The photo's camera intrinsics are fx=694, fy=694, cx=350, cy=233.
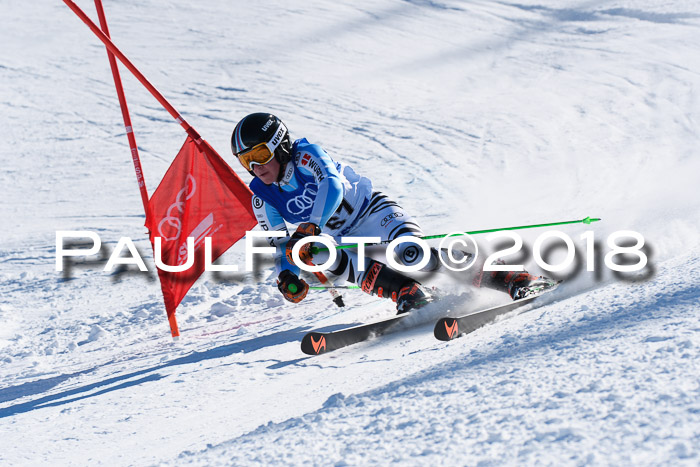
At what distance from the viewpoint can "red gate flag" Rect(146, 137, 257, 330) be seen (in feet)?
16.7

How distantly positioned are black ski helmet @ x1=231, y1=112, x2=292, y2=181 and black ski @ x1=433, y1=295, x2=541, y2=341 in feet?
4.80

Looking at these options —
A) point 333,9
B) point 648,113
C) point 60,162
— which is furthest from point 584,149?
point 333,9

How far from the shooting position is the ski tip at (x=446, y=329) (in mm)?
3216

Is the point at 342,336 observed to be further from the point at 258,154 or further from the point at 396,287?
the point at 258,154

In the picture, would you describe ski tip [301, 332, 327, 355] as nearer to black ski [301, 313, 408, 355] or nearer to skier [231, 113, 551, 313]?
black ski [301, 313, 408, 355]

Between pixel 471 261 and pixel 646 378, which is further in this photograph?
pixel 471 261

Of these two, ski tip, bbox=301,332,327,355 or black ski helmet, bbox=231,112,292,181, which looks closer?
ski tip, bbox=301,332,327,355

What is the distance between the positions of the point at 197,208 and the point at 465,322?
8.42 feet

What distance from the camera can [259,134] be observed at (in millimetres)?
3955

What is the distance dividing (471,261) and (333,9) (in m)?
13.7

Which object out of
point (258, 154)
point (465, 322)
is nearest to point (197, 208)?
point (258, 154)

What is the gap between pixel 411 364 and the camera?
2.73 m

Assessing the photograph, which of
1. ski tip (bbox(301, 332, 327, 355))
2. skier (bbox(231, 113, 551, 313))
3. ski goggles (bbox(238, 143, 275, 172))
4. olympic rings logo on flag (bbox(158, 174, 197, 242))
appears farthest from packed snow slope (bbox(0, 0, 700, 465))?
ski goggles (bbox(238, 143, 275, 172))

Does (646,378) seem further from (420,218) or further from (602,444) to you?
(420,218)
